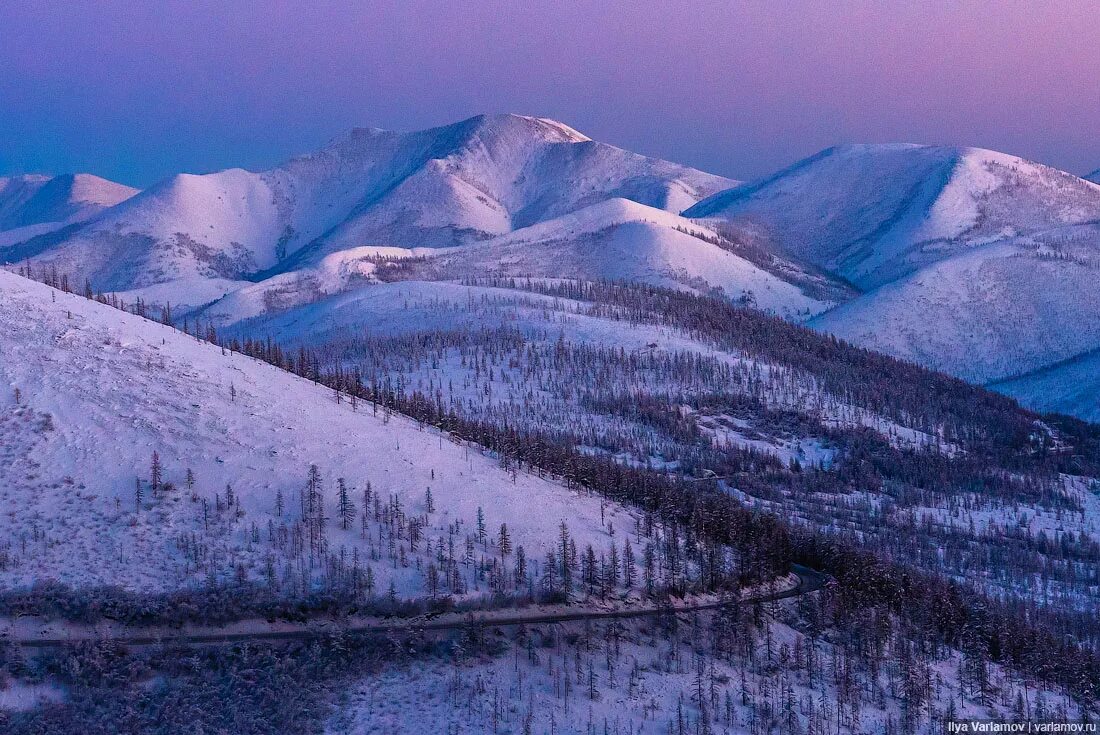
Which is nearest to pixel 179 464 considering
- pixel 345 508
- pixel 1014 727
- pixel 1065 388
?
pixel 345 508

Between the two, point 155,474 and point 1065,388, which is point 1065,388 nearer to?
point 1065,388

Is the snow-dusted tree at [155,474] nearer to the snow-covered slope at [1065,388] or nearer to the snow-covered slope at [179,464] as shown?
the snow-covered slope at [179,464]

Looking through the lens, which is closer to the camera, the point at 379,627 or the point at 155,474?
the point at 379,627

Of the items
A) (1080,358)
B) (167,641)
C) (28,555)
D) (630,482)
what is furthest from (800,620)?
(1080,358)

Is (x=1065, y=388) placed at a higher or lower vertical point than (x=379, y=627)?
higher

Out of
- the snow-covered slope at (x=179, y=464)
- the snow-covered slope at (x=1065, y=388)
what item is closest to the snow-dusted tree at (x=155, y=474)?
the snow-covered slope at (x=179, y=464)

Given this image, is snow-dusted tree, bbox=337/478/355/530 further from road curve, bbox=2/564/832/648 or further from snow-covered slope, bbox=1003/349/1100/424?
snow-covered slope, bbox=1003/349/1100/424

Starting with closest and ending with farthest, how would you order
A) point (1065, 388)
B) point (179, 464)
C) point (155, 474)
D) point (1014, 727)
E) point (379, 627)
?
point (1014, 727) < point (379, 627) < point (155, 474) < point (179, 464) < point (1065, 388)

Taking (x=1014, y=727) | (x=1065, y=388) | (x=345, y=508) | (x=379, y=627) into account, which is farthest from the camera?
(x=1065, y=388)

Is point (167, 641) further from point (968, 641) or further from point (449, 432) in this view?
point (968, 641)
